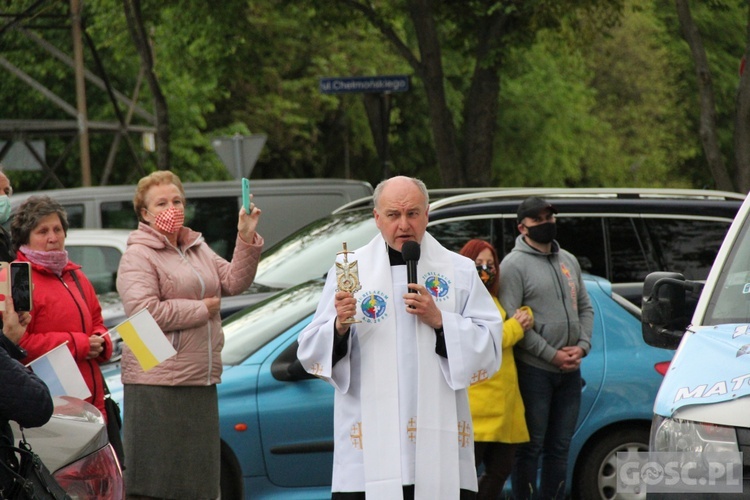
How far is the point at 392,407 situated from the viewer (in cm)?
471

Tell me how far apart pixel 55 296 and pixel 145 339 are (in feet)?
1.49

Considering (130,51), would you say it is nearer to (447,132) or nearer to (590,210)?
(447,132)

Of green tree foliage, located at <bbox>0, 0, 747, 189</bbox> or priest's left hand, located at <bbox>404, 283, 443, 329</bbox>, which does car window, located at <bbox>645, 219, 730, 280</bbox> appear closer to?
priest's left hand, located at <bbox>404, 283, 443, 329</bbox>

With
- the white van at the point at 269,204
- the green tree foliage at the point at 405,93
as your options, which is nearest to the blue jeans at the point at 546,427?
the white van at the point at 269,204

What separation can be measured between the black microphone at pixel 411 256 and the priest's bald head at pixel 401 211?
0.08 metres

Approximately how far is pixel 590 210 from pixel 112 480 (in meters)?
5.56

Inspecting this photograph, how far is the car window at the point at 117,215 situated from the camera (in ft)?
46.2

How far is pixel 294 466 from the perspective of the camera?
716cm

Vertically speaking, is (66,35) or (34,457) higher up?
(66,35)

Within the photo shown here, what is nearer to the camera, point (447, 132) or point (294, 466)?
point (294, 466)

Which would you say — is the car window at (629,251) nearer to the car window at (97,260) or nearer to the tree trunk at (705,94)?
the tree trunk at (705,94)

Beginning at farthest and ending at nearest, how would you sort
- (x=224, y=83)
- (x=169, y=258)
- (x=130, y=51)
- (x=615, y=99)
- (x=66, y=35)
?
(x=615, y=99) → (x=66, y=35) → (x=130, y=51) → (x=224, y=83) → (x=169, y=258)

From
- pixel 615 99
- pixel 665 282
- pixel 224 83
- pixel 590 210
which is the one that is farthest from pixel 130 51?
pixel 615 99

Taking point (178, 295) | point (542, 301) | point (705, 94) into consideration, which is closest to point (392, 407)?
point (178, 295)
